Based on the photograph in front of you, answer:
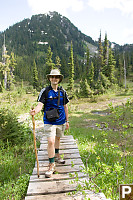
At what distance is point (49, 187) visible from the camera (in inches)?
111

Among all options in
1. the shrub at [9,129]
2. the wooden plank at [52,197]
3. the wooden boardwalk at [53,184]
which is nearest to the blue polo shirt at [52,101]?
the wooden boardwalk at [53,184]

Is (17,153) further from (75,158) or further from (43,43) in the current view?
(43,43)

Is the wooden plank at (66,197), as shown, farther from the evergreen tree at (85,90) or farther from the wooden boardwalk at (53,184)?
the evergreen tree at (85,90)

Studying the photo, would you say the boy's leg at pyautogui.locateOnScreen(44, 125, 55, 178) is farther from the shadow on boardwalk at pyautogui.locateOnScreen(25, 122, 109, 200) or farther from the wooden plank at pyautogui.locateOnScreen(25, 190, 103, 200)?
the wooden plank at pyautogui.locateOnScreen(25, 190, 103, 200)

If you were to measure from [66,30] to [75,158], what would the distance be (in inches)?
7806

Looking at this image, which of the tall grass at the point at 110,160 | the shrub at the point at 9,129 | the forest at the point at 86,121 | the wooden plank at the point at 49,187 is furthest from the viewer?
the shrub at the point at 9,129

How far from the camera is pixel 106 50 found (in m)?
37.8

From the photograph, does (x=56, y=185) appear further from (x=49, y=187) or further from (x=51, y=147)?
(x=51, y=147)

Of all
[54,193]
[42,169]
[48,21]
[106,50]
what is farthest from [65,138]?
[48,21]

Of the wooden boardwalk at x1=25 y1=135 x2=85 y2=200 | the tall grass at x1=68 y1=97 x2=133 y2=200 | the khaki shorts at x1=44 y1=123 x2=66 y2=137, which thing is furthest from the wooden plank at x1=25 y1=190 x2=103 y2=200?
the khaki shorts at x1=44 y1=123 x2=66 y2=137

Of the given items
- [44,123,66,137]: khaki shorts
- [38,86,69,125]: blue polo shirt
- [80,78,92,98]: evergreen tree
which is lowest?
[44,123,66,137]: khaki shorts

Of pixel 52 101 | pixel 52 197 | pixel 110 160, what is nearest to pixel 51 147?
pixel 52 197

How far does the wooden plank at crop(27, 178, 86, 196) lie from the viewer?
2695mm

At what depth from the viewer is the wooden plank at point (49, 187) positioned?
2695mm
